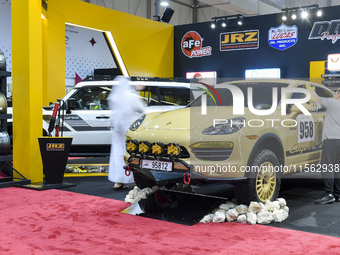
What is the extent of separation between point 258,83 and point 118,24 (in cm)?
1002

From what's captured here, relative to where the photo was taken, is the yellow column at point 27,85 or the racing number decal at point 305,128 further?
the yellow column at point 27,85

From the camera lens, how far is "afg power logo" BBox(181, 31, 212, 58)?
15.8 meters

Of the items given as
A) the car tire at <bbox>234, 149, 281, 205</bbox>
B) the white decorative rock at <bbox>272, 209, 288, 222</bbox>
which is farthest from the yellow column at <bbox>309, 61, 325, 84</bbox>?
the white decorative rock at <bbox>272, 209, 288, 222</bbox>

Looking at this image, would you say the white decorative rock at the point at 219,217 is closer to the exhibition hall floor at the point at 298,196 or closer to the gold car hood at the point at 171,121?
the exhibition hall floor at the point at 298,196

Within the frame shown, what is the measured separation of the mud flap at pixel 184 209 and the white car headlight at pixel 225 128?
912mm

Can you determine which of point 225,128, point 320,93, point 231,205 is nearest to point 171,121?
point 225,128

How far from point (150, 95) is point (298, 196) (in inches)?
138

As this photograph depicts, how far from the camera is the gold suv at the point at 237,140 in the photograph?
150 inches

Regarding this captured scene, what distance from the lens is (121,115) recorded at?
552 centimetres

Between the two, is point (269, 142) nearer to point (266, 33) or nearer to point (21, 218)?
point (21, 218)

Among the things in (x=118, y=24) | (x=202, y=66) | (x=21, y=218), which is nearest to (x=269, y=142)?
(x=21, y=218)

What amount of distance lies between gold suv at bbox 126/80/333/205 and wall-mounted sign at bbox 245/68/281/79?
30.8 ft

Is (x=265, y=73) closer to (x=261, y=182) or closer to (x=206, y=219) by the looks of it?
(x=261, y=182)

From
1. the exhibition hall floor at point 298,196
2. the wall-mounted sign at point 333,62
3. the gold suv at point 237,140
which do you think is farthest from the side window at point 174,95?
the wall-mounted sign at point 333,62
